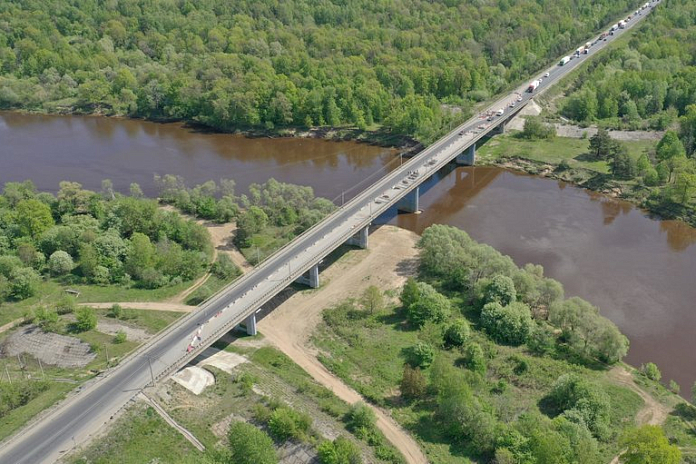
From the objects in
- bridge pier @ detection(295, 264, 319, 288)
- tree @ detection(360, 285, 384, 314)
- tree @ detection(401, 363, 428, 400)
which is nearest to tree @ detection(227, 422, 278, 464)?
tree @ detection(401, 363, 428, 400)

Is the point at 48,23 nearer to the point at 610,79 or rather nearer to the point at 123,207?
the point at 123,207

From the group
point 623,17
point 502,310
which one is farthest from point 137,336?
point 623,17

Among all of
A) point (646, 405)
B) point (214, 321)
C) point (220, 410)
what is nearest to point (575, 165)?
point (646, 405)

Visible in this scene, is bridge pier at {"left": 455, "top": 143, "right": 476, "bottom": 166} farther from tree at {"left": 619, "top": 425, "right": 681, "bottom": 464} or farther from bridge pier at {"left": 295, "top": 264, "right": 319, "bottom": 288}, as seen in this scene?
tree at {"left": 619, "top": 425, "right": 681, "bottom": 464}

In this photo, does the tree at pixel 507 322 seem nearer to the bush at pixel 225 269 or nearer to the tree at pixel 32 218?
the bush at pixel 225 269

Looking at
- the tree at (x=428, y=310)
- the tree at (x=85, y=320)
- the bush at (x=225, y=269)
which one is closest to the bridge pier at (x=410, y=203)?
the tree at (x=428, y=310)
